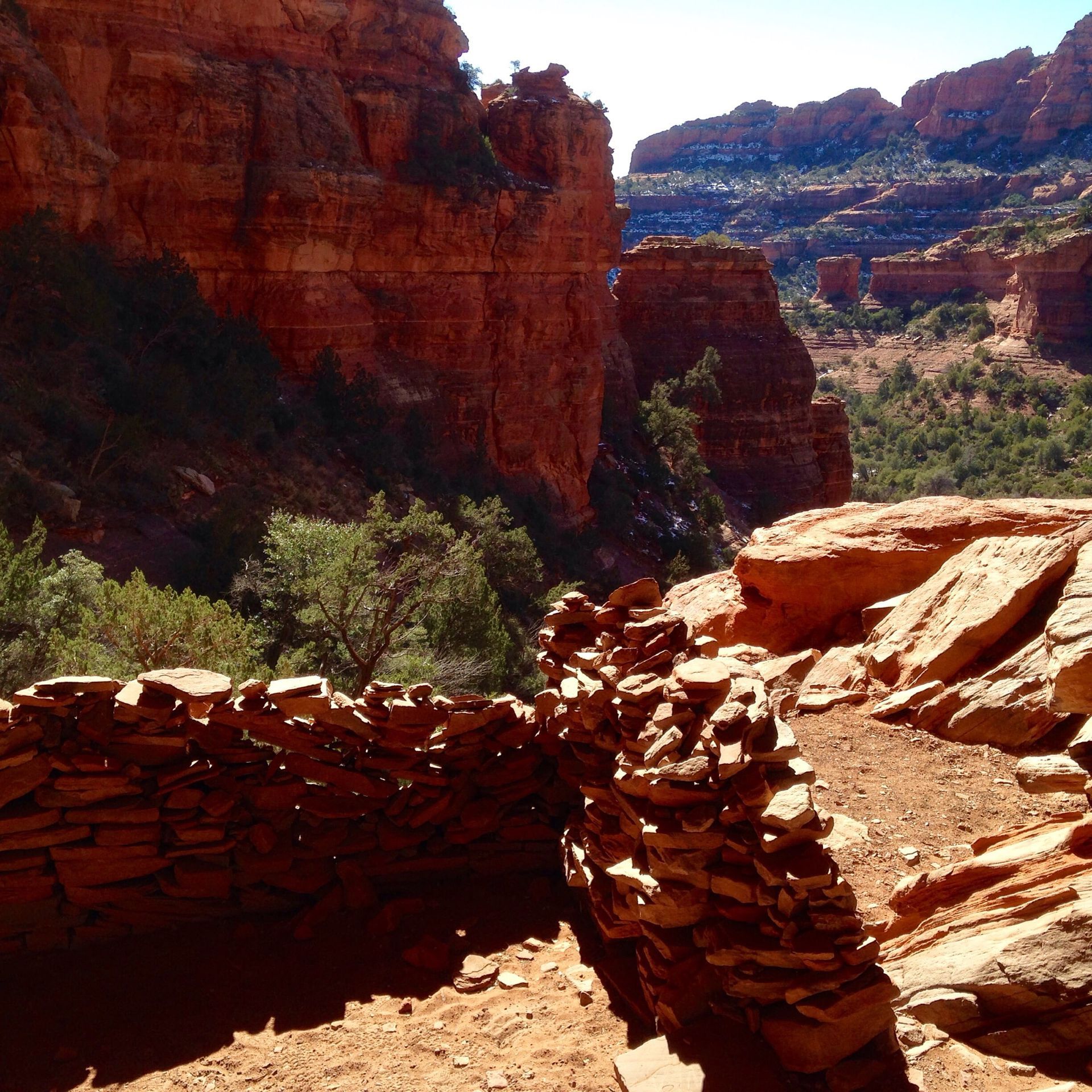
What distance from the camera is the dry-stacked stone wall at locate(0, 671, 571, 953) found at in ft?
22.4

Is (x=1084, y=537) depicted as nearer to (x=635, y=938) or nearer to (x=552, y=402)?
(x=635, y=938)

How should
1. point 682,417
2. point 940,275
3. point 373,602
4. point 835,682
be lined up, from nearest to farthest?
point 835,682 < point 373,602 < point 682,417 < point 940,275

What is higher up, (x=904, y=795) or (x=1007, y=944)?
(x=1007, y=944)

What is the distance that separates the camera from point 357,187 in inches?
1032

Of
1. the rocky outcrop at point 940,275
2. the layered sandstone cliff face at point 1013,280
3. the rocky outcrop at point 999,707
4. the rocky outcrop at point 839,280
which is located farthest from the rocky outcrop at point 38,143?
the rocky outcrop at point 839,280

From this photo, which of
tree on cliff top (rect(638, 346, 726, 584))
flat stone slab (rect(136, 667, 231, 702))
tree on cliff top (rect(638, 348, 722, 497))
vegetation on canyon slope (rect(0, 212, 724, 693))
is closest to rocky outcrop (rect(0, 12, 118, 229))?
vegetation on canyon slope (rect(0, 212, 724, 693))

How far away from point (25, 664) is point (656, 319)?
120ft

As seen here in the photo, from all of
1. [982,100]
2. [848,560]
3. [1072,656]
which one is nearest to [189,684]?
[1072,656]

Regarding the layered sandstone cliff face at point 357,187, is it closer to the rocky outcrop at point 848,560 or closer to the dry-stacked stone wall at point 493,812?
the rocky outcrop at point 848,560

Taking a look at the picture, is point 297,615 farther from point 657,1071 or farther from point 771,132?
point 771,132

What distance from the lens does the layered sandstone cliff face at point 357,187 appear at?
884 inches

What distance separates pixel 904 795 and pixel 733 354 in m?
38.1

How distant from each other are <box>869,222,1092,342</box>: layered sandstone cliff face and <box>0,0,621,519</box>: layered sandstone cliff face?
3714 cm

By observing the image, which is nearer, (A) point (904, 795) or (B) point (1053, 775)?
(B) point (1053, 775)
